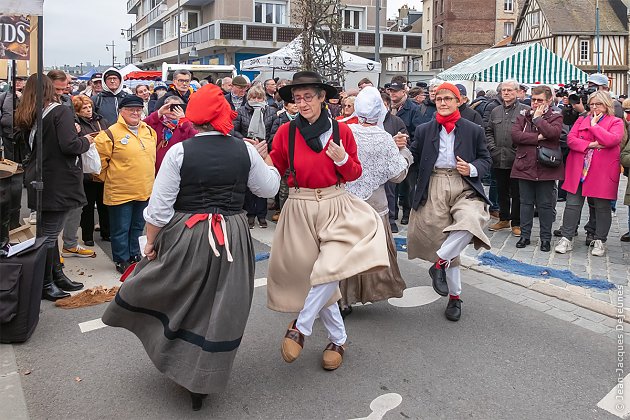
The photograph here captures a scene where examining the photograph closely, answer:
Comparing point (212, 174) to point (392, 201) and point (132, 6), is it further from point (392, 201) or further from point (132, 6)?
point (132, 6)

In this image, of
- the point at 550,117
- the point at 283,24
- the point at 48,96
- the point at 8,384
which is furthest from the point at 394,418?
the point at 283,24

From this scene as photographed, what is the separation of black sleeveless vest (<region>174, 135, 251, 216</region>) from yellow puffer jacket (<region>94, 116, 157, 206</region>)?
2.95m

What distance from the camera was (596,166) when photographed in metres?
→ 7.43

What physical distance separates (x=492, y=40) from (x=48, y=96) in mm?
60372

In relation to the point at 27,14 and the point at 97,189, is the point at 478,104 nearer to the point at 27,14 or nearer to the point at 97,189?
the point at 97,189

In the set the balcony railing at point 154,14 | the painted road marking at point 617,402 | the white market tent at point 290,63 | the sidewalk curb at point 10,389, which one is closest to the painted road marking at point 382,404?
the painted road marking at point 617,402

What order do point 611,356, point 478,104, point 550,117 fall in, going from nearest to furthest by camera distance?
point 611,356 < point 550,117 < point 478,104

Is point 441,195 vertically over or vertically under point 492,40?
under

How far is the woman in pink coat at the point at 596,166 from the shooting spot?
23.9ft

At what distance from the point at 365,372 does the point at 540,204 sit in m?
4.53

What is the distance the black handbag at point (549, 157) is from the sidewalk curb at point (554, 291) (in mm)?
1569

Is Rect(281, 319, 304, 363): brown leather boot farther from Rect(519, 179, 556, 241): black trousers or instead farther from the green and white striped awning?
the green and white striped awning

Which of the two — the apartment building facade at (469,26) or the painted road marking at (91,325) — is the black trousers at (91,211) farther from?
the apartment building facade at (469,26)

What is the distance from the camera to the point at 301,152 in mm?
4211
